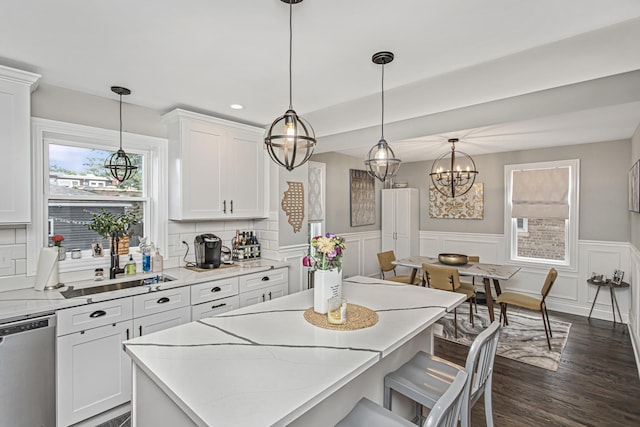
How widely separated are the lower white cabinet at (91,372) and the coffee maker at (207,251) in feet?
3.15

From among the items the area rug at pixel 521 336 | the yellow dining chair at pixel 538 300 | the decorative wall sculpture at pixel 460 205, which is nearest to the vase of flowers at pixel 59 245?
the area rug at pixel 521 336

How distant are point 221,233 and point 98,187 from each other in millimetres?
1288

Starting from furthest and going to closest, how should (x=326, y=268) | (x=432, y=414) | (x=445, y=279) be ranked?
(x=445, y=279), (x=326, y=268), (x=432, y=414)

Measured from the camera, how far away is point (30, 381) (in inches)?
80.0

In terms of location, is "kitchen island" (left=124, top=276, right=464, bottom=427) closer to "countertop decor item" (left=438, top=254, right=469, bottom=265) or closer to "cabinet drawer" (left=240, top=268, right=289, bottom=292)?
"cabinet drawer" (left=240, top=268, right=289, bottom=292)

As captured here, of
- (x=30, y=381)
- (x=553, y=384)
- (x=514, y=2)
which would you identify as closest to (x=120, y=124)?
(x=30, y=381)

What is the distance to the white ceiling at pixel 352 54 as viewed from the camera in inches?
66.1

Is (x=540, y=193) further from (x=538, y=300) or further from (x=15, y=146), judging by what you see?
(x=15, y=146)

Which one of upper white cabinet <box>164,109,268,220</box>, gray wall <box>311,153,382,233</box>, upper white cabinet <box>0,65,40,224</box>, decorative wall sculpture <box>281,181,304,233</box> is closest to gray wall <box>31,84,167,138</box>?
upper white cabinet <box>164,109,268,220</box>

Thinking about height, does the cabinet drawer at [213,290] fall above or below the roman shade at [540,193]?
below

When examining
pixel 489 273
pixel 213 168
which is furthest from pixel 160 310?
pixel 489 273

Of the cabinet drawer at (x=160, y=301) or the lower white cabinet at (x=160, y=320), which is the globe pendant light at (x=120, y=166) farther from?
the lower white cabinet at (x=160, y=320)

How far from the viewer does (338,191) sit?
5809 millimetres

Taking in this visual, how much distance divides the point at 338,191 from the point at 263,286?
9.01 feet
